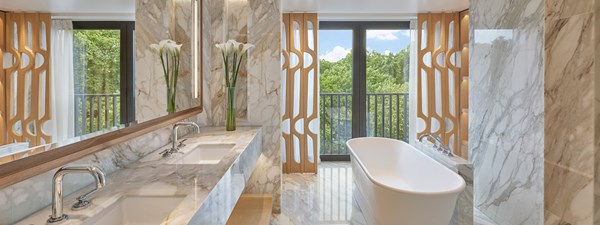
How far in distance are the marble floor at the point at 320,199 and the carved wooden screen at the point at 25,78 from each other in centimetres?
234

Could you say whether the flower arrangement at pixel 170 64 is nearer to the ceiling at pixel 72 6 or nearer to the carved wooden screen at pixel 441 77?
the ceiling at pixel 72 6

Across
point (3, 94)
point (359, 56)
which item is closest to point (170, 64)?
point (3, 94)

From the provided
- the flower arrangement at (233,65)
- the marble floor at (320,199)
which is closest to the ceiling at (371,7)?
the flower arrangement at (233,65)

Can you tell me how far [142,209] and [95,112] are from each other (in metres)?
0.49

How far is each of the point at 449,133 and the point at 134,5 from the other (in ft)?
14.5

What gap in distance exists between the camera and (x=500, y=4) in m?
3.10

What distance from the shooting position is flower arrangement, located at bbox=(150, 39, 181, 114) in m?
2.14

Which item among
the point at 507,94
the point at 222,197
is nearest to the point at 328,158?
the point at 507,94

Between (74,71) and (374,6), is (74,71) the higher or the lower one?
the lower one

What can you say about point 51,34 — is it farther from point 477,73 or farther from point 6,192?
point 477,73

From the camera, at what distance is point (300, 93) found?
192 inches

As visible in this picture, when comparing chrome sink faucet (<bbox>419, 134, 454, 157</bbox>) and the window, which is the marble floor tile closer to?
chrome sink faucet (<bbox>419, 134, 454, 157</bbox>)

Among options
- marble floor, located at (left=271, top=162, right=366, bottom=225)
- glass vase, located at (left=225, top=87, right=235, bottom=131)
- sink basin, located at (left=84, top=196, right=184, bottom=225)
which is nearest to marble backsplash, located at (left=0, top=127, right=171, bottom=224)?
sink basin, located at (left=84, top=196, right=184, bottom=225)

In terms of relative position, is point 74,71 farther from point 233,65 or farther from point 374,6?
point 374,6
